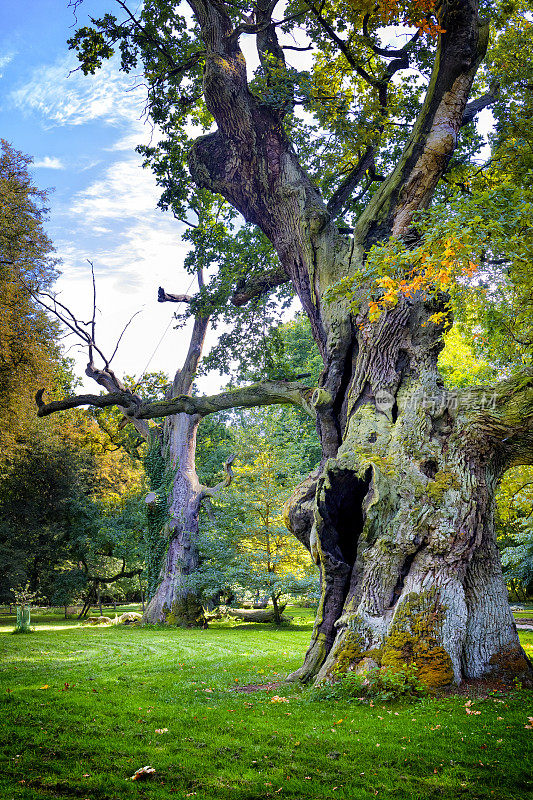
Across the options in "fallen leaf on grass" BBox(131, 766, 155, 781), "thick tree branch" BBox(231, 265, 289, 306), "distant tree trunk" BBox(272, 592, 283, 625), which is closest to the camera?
"fallen leaf on grass" BBox(131, 766, 155, 781)

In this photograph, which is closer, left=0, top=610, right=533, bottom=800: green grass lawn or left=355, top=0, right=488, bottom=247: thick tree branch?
left=0, top=610, right=533, bottom=800: green grass lawn

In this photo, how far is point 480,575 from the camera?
249 inches

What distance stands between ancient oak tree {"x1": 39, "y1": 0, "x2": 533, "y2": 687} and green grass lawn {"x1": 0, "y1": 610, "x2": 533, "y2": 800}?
1027 mm

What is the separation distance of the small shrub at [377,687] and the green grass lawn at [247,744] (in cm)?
19

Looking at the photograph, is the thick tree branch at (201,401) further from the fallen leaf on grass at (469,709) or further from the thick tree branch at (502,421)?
the fallen leaf on grass at (469,709)

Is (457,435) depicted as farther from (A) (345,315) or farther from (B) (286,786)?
(B) (286,786)

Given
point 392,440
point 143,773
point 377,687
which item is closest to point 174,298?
point 392,440

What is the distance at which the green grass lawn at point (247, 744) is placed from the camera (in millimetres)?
3389

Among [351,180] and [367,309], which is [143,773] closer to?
[367,309]

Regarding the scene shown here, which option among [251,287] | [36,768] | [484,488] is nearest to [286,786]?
[36,768]

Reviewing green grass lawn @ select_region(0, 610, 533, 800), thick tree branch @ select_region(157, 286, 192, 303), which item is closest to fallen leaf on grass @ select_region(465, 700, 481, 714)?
green grass lawn @ select_region(0, 610, 533, 800)

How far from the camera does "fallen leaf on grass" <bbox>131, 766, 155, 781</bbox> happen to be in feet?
11.6

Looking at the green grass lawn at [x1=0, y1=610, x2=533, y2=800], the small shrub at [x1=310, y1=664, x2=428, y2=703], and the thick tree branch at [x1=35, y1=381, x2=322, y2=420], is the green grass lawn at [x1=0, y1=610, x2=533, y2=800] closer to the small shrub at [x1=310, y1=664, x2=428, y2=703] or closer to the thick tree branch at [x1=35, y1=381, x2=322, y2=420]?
the small shrub at [x1=310, y1=664, x2=428, y2=703]

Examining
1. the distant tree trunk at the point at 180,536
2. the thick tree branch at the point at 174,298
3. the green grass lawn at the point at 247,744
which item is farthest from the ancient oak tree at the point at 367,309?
the distant tree trunk at the point at 180,536
